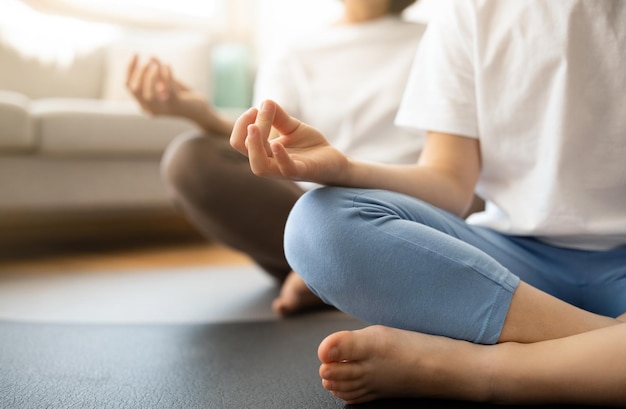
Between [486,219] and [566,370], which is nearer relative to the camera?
[566,370]

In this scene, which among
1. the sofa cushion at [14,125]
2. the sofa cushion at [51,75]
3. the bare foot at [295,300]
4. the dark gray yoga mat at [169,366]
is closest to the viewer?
the dark gray yoga mat at [169,366]

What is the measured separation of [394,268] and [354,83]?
0.68 meters

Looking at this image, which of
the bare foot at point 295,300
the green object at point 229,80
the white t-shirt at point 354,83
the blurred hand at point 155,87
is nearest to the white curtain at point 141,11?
the green object at point 229,80

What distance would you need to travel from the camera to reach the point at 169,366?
82 centimetres

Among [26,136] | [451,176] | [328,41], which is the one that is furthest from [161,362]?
[26,136]

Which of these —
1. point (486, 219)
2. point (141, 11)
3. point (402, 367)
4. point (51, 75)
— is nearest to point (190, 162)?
point (486, 219)

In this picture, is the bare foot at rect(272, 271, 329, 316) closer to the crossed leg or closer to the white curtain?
the crossed leg

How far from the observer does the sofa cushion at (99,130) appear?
1858 millimetres

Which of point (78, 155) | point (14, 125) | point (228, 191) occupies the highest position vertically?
point (228, 191)

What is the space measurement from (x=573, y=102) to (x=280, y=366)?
463 millimetres

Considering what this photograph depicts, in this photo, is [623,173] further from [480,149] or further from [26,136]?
[26,136]

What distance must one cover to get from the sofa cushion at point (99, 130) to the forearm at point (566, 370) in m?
1.55

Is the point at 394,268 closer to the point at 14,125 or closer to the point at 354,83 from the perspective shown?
the point at 354,83

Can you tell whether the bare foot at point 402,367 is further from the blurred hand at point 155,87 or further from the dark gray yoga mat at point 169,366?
the blurred hand at point 155,87
